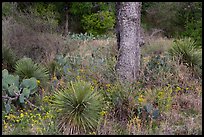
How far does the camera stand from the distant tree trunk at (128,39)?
7.23 m

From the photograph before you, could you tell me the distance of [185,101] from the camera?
6344 millimetres

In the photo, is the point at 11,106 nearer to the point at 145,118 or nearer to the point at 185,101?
the point at 145,118

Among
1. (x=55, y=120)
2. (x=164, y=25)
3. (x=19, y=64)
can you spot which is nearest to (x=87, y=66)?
(x=19, y=64)

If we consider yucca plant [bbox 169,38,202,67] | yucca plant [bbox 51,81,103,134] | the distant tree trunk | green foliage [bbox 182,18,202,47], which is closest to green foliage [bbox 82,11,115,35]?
green foliage [bbox 182,18,202,47]

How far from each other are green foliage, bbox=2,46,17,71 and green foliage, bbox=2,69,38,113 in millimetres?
2527

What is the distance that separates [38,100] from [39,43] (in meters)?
4.74

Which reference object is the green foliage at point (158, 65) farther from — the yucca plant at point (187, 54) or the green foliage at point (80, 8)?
the green foliage at point (80, 8)

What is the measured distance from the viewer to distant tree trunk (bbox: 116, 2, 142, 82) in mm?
7227

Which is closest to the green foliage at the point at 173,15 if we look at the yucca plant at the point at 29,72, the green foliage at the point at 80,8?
the green foliage at the point at 80,8

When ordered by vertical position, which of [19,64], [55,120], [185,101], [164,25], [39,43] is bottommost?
[55,120]

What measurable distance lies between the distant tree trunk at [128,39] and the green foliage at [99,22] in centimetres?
1596

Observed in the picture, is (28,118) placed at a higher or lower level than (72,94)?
lower

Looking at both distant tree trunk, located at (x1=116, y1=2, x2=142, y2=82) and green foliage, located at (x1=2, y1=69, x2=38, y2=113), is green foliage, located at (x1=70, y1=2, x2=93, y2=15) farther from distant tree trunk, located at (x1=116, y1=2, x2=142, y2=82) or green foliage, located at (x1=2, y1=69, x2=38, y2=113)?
green foliage, located at (x1=2, y1=69, x2=38, y2=113)

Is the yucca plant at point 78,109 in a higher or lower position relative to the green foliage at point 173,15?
lower
